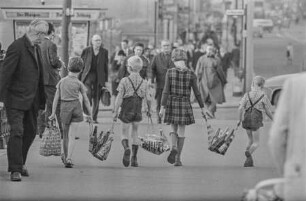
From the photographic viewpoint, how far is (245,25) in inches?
1113

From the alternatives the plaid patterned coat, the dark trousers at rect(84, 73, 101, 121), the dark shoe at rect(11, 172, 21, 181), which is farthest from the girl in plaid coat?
the dark trousers at rect(84, 73, 101, 121)

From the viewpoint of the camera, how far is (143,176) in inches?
462

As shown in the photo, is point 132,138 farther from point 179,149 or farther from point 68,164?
point 68,164

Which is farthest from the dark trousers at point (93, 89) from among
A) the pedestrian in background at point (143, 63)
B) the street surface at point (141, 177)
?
the street surface at point (141, 177)

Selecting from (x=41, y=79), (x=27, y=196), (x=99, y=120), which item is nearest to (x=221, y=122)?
(x=99, y=120)

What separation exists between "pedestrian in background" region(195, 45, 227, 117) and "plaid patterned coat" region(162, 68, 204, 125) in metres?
8.65

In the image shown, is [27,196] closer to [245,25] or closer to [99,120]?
[99,120]

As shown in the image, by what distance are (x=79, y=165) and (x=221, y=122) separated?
765 centimetres

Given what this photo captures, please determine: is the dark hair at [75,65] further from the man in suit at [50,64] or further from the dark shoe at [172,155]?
the man in suit at [50,64]

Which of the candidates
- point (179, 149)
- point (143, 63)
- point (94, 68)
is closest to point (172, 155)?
point (179, 149)

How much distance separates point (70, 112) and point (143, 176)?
143 centimetres

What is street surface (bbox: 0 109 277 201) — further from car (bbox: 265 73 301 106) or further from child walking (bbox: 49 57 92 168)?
car (bbox: 265 73 301 106)

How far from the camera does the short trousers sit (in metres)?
12.6

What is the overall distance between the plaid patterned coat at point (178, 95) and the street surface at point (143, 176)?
2.02 feet
